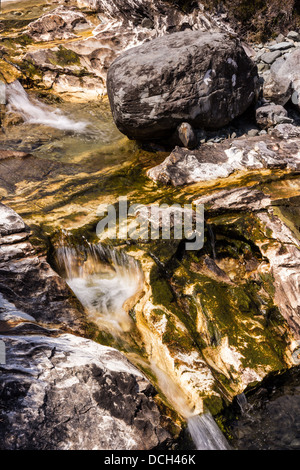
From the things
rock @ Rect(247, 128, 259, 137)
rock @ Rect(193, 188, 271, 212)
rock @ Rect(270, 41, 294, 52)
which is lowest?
rock @ Rect(193, 188, 271, 212)

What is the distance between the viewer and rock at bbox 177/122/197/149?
21.5 feet

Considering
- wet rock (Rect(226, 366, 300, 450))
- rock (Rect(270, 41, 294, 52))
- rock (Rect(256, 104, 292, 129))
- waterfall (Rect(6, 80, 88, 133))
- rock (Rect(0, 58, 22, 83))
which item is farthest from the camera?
rock (Rect(0, 58, 22, 83))

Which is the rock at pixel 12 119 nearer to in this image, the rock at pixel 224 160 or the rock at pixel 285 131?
the rock at pixel 224 160

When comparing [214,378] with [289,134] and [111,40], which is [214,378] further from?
[111,40]

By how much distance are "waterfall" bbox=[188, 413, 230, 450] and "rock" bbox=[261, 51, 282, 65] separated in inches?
299

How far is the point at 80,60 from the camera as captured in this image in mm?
9930

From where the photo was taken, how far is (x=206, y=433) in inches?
132

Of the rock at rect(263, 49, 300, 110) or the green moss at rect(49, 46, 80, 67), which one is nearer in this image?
the rock at rect(263, 49, 300, 110)

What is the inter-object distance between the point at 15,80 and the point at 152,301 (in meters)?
7.21

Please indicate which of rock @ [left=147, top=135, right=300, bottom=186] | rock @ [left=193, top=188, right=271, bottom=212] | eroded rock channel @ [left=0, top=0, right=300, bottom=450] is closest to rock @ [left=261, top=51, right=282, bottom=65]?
eroded rock channel @ [left=0, top=0, right=300, bottom=450]

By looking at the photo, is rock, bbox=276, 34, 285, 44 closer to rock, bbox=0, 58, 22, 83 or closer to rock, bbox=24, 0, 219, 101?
rock, bbox=24, 0, 219, 101

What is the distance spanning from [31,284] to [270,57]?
7.26 metres

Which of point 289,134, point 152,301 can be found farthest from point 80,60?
point 152,301
